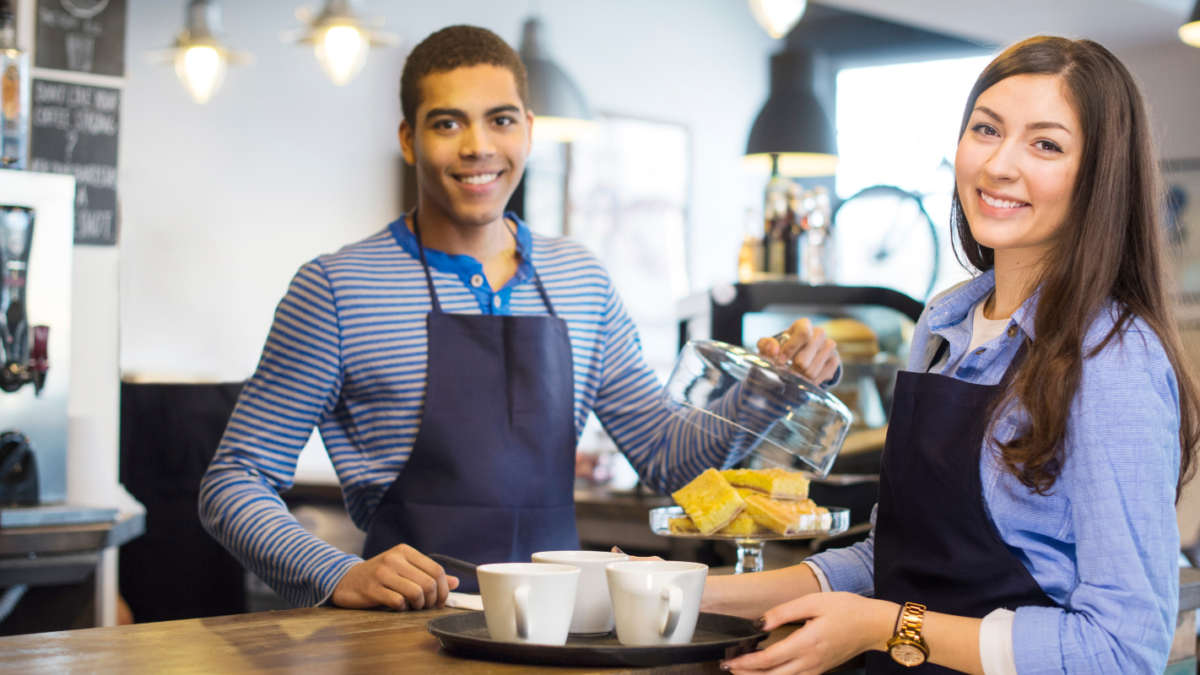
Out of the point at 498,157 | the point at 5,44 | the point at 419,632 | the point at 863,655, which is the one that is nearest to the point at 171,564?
the point at 5,44

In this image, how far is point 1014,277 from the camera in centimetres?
119

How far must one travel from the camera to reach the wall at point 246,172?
4.05 meters

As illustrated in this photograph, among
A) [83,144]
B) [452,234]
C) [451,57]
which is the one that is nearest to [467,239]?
[452,234]

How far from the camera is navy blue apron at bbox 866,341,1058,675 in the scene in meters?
1.05

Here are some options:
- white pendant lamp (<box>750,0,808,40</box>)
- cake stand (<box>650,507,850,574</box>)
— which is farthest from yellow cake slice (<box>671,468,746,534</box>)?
white pendant lamp (<box>750,0,808,40</box>)

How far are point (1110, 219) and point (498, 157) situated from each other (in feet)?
2.94

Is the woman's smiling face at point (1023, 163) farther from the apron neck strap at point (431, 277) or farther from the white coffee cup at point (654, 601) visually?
the apron neck strap at point (431, 277)

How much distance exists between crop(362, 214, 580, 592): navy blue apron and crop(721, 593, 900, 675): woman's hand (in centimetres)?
62

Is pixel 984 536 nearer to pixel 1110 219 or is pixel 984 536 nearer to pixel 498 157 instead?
pixel 1110 219

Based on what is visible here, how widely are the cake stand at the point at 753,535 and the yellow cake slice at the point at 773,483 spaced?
5 centimetres

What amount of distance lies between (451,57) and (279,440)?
62 cm

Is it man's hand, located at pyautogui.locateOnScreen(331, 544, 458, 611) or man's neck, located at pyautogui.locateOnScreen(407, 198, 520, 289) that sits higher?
man's neck, located at pyautogui.locateOnScreen(407, 198, 520, 289)

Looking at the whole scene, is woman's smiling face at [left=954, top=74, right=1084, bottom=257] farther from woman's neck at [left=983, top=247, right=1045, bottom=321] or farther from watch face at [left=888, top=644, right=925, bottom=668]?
watch face at [left=888, top=644, right=925, bottom=668]

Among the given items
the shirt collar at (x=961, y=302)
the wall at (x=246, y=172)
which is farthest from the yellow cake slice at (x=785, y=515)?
the wall at (x=246, y=172)
